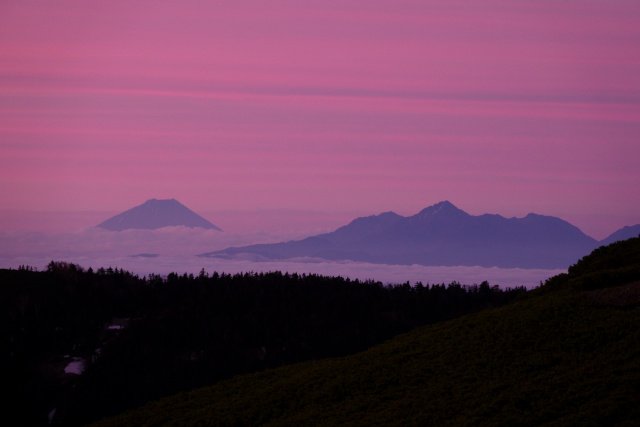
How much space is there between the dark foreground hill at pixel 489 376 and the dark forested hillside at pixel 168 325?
540cm

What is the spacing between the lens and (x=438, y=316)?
1415 inches

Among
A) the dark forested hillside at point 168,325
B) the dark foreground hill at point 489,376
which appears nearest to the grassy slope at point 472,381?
the dark foreground hill at point 489,376

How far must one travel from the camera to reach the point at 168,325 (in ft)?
111

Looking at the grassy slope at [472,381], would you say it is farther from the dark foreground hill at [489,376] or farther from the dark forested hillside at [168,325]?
the dark forested hillside at [168,325]

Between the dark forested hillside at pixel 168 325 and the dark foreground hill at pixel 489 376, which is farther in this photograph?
the dark forested hillside at pixel 168 325

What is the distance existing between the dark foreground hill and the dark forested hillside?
540 cm

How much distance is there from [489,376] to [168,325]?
17.7 meters

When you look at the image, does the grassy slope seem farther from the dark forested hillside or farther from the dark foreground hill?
the dark forested hillside

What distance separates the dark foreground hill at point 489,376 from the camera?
17203 mm

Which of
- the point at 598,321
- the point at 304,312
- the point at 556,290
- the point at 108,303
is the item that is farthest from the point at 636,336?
the point at 108,303

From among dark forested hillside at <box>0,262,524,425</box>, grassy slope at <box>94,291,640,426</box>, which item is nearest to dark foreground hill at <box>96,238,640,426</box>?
grassy slope at <box>94,291,640,426</box>

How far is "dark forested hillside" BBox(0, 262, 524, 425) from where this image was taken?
29.3 meters

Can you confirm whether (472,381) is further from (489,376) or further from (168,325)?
(168,325)

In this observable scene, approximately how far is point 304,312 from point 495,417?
18.8 m
